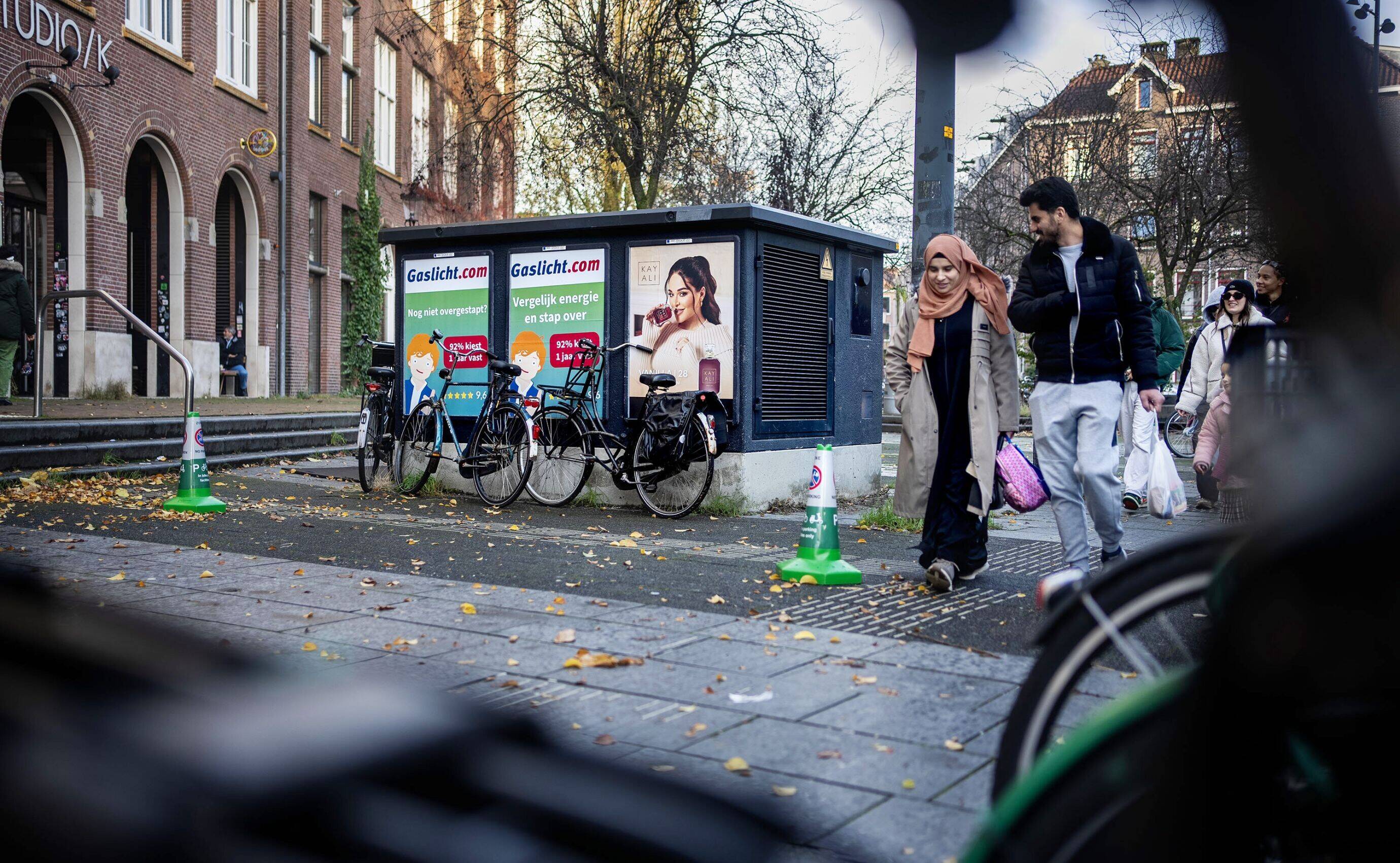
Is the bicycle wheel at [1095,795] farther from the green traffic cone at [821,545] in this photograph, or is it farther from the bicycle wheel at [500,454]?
the bicycle wheel at [500,454]

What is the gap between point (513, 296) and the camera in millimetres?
10820

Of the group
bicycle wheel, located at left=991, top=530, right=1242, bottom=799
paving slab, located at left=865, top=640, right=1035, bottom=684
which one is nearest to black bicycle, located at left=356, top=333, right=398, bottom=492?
paving slab, located at left=865, top=640, right=1035, bottom=684

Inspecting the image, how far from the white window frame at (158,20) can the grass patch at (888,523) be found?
17071 millimetres

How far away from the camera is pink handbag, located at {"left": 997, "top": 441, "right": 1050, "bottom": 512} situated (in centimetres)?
571

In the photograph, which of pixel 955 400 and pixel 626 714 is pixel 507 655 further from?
pixel 955 400

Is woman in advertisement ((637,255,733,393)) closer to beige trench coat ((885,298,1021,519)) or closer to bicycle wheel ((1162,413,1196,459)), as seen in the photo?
beige trench coat ((885,298,1021,519))

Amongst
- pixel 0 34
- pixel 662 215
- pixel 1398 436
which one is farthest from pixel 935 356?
pixel 0 34

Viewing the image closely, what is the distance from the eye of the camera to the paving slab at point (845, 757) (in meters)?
3.06

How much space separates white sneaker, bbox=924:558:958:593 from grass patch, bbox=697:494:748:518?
12.3ft

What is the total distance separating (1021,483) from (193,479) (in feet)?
20.0

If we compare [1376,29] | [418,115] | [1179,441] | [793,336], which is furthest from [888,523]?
[418,115]

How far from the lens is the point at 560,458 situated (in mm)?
10055

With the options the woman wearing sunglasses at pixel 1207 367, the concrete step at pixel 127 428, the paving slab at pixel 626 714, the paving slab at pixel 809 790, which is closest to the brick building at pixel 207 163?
the concrete step at pixel 127 428

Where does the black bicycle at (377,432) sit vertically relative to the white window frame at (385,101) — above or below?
below
